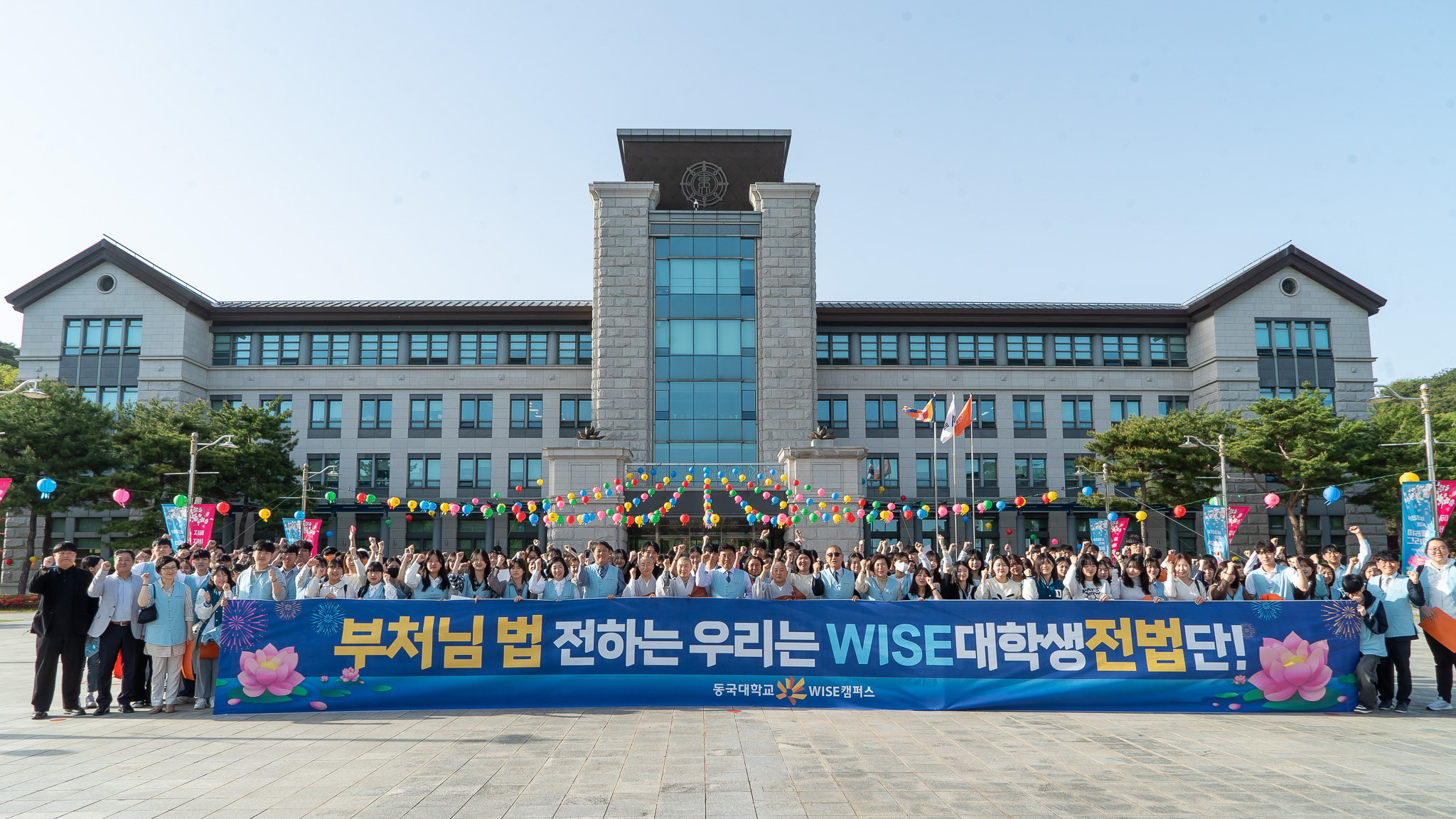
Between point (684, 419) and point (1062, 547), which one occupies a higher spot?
point (684, 419)

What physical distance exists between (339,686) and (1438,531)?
82.3ft

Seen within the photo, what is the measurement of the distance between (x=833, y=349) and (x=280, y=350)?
99.5 ft

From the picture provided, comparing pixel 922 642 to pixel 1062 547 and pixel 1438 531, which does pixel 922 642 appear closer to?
pixel 1062 547

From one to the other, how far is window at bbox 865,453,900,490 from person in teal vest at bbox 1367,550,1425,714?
37220 millimetres

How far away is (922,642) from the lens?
1078cm

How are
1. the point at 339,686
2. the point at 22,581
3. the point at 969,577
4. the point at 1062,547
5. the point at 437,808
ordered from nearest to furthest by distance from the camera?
the point at 437,808 → the point at 339,686 → the point at 969,577 → the point at 1062,547 → the point at 22,581

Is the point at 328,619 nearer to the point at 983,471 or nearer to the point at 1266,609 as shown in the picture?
the point at 1266,609

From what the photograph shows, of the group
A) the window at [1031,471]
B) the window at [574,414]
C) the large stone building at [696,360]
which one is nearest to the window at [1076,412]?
the large stone building at [696,360]

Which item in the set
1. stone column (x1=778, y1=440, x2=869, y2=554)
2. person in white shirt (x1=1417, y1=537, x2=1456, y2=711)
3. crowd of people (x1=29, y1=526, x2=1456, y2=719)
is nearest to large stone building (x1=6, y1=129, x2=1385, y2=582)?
stone column (x1=778, y1=440, x2=869, y2=554)

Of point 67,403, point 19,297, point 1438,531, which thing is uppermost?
point 19,297

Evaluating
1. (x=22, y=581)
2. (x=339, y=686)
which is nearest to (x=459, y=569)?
(x=339, y=686)

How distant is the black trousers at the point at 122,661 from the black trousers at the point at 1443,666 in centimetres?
1607

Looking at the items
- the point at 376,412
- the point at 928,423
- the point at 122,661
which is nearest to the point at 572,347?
the point at 376,412

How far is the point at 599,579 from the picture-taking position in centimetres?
1231
